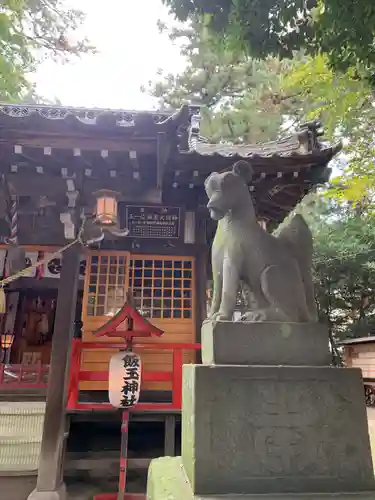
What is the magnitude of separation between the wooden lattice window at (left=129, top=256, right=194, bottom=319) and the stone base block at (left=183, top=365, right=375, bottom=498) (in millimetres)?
3991

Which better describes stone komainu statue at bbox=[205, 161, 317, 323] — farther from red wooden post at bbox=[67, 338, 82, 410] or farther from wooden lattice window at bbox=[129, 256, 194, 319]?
wooden lattice window at bbox=[129, 256, 194, 319]

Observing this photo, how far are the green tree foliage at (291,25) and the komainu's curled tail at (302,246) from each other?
64.0 inches

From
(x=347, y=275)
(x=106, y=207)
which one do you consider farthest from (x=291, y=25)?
(x=347, y=275)

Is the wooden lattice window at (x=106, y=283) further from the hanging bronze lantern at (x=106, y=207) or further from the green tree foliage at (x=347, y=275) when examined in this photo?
the green tree foliage at (x=347, y=275)

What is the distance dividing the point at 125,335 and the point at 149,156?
104 inches

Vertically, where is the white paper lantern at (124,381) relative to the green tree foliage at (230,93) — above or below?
below

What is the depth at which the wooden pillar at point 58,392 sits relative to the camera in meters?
5.10

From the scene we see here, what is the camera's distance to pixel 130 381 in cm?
525

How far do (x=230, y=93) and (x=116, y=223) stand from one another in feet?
43.2

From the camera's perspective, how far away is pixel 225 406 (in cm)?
257

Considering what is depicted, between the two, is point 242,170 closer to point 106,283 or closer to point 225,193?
point 225,193

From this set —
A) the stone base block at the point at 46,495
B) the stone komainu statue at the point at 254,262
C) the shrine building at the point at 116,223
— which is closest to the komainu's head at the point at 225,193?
the stone komainu statue at the point at 254,262

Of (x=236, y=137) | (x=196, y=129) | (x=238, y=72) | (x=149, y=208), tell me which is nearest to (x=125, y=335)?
(x=149, y=208)

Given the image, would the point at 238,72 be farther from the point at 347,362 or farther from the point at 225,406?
the point at 225,406
